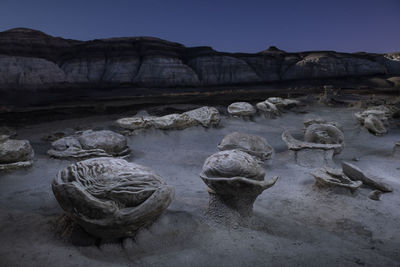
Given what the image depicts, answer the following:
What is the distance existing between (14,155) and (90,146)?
1.30 m

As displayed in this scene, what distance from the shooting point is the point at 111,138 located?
5941 mm

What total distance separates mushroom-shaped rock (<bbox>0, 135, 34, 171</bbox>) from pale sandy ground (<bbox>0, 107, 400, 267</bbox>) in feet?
0.48

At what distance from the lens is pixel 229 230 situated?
278 centimetres

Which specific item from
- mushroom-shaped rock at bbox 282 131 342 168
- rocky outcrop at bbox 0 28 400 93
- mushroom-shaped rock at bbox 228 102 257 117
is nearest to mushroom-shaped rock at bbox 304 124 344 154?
mushroom-shaped rock at bbox 282 131 342 168

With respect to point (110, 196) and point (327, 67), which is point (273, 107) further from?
point (327, 67)

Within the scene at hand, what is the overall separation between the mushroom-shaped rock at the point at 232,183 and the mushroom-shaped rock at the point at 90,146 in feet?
10.9

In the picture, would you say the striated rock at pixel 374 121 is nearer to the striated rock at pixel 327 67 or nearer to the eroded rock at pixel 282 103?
the eroded rock at pixel 282 103

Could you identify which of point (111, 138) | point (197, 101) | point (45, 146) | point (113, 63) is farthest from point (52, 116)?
point (113, 63)

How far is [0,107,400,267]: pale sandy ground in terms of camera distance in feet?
7.52

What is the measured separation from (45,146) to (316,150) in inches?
247

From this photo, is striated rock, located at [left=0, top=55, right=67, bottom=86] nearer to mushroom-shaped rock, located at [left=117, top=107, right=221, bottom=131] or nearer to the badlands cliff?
the badlands cliff

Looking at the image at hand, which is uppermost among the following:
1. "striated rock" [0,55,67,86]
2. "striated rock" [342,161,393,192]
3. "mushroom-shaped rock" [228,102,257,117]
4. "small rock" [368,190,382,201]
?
"striated rock" [0,55,67,86]

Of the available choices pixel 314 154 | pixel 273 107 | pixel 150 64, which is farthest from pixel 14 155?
pixel 150 64

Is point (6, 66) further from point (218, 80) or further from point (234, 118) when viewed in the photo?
point (218, 80)
